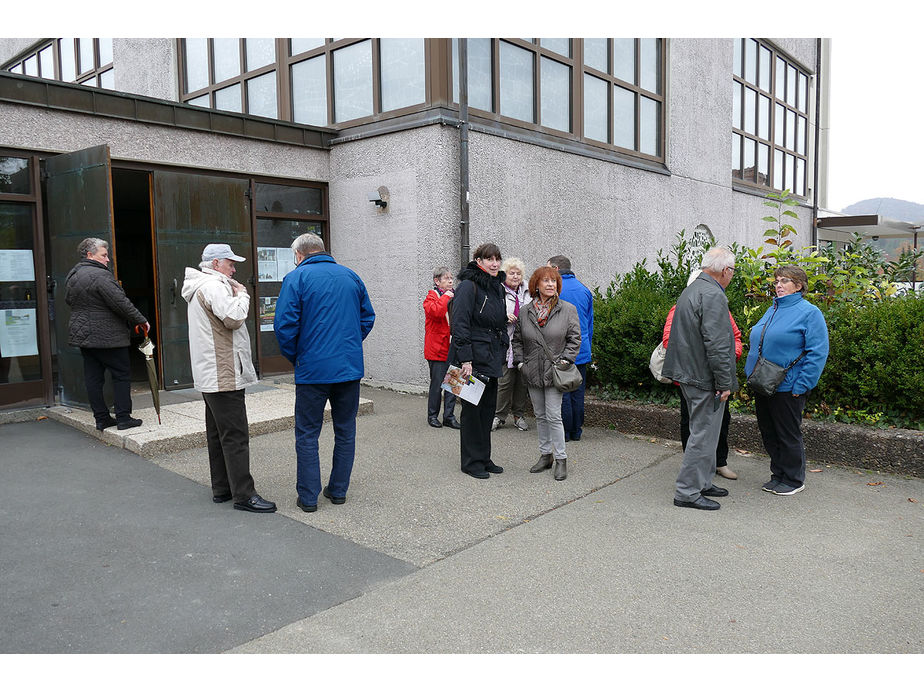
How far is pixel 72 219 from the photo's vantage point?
7480 millimetres

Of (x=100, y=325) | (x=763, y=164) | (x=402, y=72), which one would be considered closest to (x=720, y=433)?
(x=100, y=325)

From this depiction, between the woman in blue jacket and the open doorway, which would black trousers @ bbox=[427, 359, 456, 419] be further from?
the open doorway

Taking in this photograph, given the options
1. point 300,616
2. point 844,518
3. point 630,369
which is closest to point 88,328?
point 300,616

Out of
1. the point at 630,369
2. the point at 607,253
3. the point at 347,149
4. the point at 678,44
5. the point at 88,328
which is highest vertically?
the point at 678,44

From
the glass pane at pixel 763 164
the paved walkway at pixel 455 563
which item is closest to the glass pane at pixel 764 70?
the glass pane at pixel 763 164

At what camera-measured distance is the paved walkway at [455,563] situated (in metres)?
3.28

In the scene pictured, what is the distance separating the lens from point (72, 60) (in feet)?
50.8

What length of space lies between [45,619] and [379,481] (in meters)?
2.70

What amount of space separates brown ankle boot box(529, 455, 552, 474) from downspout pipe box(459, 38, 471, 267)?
12.6 feet

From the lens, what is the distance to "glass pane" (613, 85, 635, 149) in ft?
41.6

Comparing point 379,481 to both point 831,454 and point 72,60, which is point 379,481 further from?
point 72,60

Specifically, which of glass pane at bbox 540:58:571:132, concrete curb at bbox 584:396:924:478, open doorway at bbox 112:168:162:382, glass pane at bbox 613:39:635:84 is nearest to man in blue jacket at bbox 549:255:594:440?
concrete curb at bbox 584:396:924:478

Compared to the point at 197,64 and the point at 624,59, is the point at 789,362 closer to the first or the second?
the point at 624,59

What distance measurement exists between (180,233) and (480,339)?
16.8 feet
